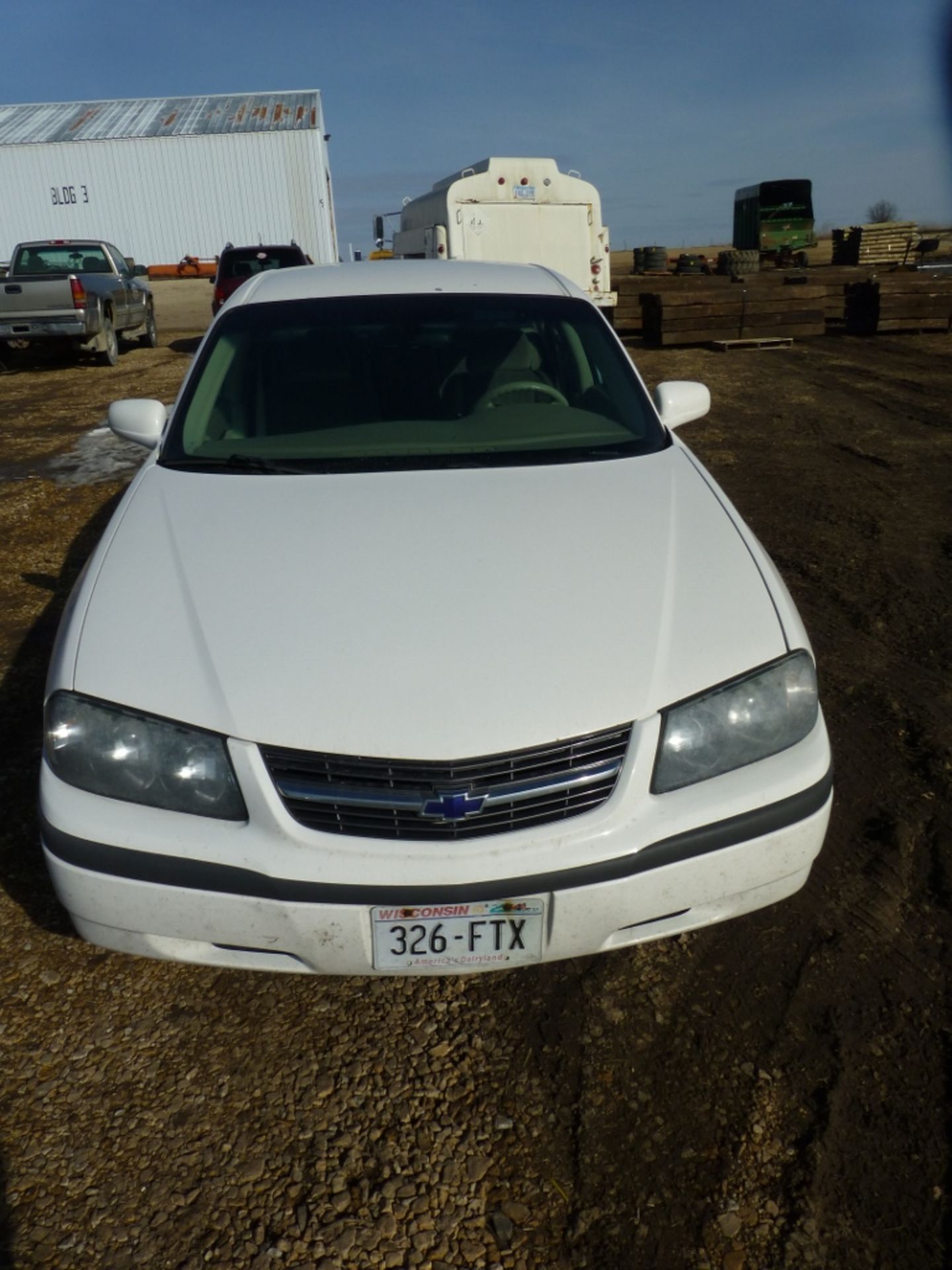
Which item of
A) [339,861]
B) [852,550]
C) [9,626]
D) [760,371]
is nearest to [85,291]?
[760,371]

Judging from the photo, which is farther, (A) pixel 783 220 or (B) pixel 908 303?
(A) pixel 783 220

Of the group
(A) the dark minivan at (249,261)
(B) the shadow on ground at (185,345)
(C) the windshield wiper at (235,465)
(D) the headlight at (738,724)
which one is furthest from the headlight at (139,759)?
(A) the dark minivan at (249,261)

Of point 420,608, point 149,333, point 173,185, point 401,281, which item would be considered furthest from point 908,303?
point 173,185

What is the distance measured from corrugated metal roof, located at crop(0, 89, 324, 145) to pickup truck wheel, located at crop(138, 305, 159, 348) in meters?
20.3

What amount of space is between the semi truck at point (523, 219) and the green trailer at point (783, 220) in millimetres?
18775

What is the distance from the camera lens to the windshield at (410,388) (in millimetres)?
3012

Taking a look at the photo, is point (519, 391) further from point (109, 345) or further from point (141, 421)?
point (109, 345)

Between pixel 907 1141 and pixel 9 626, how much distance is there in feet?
14.0

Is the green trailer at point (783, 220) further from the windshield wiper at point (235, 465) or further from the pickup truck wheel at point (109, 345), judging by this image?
the windshield wiper at point (235, 465)

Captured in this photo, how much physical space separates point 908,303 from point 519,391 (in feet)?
42.9

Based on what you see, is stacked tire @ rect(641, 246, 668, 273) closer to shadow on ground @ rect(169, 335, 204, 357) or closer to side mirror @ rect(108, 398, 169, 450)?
shadow on ground @ rect(169, 335, 204, 357)

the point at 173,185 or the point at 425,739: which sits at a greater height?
the point at 173,185

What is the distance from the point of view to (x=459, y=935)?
1935 mm

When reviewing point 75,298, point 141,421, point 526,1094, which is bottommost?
point 526,1094
